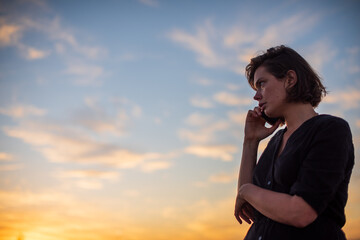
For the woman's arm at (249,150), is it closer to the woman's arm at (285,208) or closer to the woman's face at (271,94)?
the woman's face at (271,94)

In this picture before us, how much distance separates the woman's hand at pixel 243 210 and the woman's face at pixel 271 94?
75 cm

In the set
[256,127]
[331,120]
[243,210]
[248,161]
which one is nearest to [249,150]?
[248,161]

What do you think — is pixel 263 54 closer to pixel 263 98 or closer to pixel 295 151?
pixel 263 98

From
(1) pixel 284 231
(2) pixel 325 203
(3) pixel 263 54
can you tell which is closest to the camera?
(2) pixel 325 203

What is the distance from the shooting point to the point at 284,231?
2.50 metres

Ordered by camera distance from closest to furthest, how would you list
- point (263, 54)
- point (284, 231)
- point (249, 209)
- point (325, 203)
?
point (325, 203)
point (284, 231)
point (249, 209)
point (263, 54)

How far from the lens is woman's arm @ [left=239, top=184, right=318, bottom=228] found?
7.63 ft

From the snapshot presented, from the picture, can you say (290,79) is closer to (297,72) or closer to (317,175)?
(297,72)

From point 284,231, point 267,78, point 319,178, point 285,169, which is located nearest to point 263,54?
point 267,78

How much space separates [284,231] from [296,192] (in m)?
0.31

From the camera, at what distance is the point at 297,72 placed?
3000mm

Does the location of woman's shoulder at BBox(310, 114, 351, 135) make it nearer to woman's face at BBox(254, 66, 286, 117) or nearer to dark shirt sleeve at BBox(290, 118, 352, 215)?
dark shirt sleeve at BBox(290, 118, 352, 215)

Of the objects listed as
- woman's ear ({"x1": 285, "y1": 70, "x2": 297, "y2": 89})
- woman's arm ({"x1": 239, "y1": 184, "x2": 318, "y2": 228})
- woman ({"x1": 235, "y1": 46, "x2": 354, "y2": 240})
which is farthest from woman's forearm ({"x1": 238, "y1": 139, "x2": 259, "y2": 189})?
woman's ear ({"x1": 285, "y1": 70, "x2": 297, "y2": 89})

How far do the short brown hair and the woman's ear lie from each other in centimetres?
2
